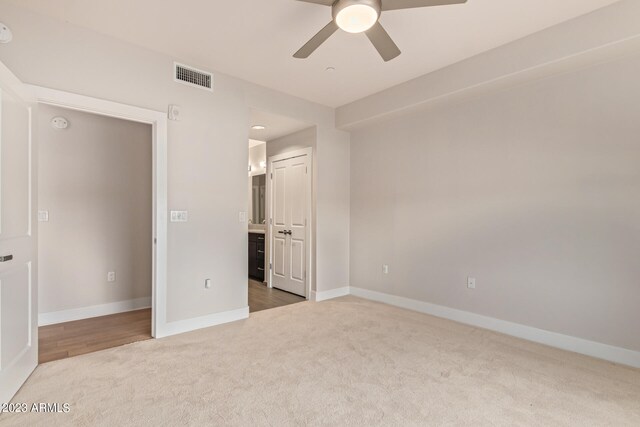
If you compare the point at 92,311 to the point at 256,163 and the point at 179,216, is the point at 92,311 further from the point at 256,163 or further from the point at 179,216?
the point at 256,163

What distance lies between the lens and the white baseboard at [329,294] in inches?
175

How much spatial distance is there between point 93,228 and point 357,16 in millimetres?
3699

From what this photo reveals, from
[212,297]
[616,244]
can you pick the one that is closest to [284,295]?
[212,297]

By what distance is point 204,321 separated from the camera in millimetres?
3344

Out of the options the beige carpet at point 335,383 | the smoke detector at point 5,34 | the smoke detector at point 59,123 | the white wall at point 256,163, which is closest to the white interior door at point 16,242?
the beige carpet at point 335,383

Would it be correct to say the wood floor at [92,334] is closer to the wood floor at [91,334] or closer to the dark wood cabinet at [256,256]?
the wood floor at [91,334]

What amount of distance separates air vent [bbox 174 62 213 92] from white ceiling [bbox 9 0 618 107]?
0.28 ft

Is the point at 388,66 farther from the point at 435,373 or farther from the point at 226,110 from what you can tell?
the point at 435,373

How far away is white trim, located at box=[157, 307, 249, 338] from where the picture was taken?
311cm

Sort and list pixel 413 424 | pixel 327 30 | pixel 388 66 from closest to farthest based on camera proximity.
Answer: pixel 413 424 < pixel 327 30 < pixel 388 66

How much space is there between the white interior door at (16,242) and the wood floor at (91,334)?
1.22 feet

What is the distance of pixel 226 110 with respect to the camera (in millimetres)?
3545

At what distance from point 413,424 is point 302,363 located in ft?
3.24

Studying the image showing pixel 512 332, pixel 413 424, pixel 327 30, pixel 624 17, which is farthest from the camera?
pixel 512 332
